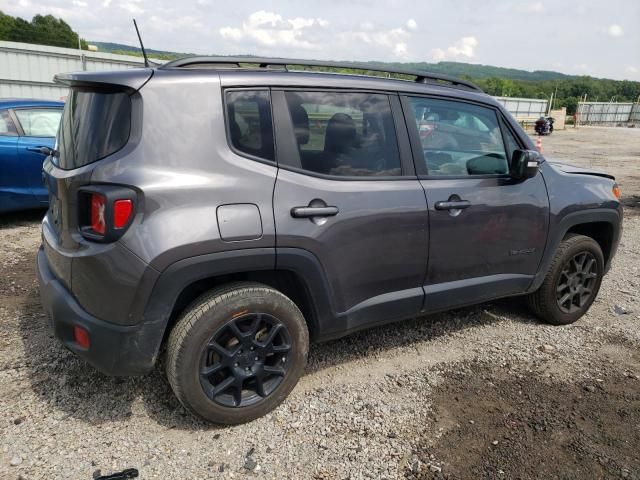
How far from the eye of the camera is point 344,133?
9.32 ft

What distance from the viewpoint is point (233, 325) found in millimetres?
2494

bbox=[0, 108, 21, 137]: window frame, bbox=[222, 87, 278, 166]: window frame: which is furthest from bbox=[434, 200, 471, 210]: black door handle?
bbox=[0, 108, 21, 137]: window frame

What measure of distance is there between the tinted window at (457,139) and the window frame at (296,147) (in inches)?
4.6

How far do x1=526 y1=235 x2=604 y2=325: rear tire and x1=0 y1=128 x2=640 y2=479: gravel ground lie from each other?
0.16 m

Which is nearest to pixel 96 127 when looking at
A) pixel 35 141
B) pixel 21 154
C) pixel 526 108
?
pixel 21 154

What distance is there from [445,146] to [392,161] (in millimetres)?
489

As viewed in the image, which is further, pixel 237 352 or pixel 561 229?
pixel 561 229

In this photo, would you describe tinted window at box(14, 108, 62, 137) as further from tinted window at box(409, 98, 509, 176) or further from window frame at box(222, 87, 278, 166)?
tinted window at box(409, 98, 509, 176)

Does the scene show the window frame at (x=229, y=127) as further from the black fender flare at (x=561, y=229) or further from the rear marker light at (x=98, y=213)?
the black fender flare at (x=561, y=229)

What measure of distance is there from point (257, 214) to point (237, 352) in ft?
2.37

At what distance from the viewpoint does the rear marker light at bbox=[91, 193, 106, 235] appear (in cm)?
221

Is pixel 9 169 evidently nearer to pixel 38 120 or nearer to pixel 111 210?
pixel 38 120

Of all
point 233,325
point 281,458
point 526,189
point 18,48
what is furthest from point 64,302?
point 18,48

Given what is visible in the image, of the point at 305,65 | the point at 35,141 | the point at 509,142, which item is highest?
the point at 305,65
